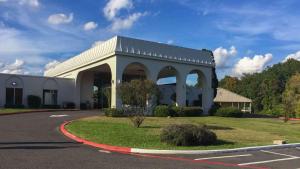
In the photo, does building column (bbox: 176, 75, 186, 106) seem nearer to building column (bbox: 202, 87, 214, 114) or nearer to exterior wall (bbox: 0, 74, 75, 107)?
building column (bbox: 202, 87, 214, 114)

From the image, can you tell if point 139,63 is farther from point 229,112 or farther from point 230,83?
point 230,83

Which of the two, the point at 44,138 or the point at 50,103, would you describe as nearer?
the point at 44,138

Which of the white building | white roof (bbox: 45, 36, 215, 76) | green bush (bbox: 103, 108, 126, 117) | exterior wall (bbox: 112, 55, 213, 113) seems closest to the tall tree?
the white building

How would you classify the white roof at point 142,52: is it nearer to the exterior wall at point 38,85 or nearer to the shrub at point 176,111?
the exterior wall at point 38,85

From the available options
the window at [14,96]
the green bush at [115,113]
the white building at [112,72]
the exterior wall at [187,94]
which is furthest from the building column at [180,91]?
the window at [14,96]

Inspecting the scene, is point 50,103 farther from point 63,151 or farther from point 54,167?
point 54,167

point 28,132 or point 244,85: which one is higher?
point 244,85

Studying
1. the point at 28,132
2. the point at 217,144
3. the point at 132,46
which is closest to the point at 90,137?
the point at 28,132

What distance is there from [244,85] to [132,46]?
205 ft

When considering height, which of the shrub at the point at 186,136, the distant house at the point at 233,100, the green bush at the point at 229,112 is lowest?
the shrub at the point at 186,136

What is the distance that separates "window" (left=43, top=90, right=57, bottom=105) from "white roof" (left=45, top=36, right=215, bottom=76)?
3.86 meters

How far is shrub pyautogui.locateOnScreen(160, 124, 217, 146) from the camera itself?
15258mm

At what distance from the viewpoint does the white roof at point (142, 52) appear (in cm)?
3534

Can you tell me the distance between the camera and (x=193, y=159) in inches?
496
